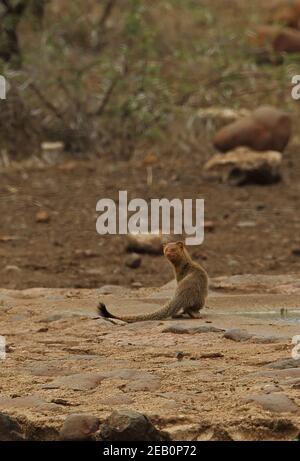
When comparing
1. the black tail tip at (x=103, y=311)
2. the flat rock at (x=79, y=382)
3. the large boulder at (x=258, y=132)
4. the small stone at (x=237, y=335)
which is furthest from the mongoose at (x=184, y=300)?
the large boulder at (x=258, y=132)

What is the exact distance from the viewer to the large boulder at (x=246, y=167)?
10359 millimetres

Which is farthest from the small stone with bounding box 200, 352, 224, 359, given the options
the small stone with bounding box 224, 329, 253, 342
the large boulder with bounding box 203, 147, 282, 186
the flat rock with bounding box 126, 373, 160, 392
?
the large boulder with bounding box 203, 147, 282, 186

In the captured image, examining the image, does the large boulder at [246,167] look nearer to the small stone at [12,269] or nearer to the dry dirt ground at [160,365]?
the small stone at [12,269]

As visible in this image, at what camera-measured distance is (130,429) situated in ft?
13.8

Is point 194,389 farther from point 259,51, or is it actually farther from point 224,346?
point 259,51

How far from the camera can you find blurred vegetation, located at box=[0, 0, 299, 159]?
11.5 m

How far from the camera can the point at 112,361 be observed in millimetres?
5258

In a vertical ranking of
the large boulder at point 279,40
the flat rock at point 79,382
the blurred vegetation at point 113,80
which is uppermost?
the large boulder at point 279,40

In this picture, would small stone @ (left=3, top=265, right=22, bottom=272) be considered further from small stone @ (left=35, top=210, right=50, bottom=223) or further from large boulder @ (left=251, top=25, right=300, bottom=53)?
large boulder @ (left=251, top=25, right=300, bottom=53)

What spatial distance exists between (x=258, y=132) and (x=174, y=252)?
4502 mm

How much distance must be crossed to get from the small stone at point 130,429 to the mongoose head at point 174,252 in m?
2.16

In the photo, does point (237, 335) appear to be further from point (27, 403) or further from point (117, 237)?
point (117, 237)

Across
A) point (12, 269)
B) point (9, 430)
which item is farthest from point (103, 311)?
point (12, 269)

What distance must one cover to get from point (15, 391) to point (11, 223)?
499 centimetres
